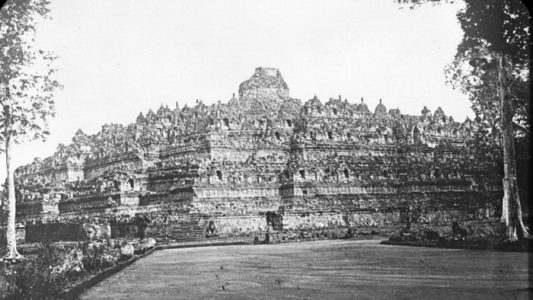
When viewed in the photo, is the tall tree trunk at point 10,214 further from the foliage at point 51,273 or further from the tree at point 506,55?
the tree at point 506,55

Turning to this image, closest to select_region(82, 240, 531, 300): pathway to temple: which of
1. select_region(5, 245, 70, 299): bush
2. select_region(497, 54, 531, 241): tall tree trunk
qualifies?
select_region(5, 245, 70, 299): bush

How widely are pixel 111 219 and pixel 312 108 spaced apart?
2889 cm

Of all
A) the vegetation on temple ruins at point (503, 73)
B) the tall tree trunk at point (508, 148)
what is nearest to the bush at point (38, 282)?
the vegetation on temple ruins at point (503, 73)

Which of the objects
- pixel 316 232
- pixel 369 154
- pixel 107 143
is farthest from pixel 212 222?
pixel 107 143

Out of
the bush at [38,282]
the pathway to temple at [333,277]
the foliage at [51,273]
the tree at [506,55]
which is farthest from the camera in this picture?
the tree at [506,55]

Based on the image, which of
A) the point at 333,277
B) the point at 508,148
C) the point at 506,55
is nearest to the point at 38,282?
the point at 333,277

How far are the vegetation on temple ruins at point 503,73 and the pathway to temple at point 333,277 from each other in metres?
4.86

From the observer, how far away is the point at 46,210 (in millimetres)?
55625

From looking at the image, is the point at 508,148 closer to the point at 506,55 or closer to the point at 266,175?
the point at 506,55

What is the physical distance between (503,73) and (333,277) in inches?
576

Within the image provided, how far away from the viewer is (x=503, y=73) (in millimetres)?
26250

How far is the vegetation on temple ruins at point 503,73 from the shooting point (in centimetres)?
1864

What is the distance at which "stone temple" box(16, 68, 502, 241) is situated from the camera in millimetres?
44188

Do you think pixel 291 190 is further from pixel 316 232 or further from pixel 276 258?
pixel 276 258
